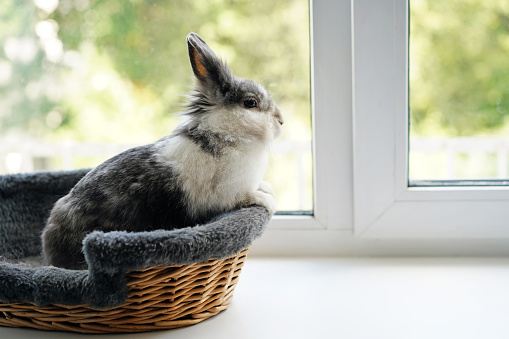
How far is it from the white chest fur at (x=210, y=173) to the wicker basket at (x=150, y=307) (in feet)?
0.44

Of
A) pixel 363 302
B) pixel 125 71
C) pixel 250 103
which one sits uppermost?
pixel 125 71

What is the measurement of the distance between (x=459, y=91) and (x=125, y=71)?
93 centimetres

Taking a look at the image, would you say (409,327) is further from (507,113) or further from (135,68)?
(135,68)

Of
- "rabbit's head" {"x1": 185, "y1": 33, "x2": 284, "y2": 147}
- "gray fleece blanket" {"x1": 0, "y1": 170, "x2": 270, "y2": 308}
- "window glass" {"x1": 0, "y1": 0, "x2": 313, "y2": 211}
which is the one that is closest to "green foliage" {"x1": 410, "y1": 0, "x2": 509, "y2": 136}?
"window glass" {"x1": 0, "y1": 0, "x2": 313, "y2": 211}

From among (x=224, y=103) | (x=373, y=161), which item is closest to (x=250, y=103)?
(x=224, y=103)

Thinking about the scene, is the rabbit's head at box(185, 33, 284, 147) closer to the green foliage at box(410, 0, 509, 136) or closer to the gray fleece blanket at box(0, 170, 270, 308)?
the gray fleece blanket at box(0, 170, 270, 308)

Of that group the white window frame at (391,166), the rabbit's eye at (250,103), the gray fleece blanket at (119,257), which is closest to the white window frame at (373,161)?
the white window frame at (391,166)

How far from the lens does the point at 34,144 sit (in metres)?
1.55

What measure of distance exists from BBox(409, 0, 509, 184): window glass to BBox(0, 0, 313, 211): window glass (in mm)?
287

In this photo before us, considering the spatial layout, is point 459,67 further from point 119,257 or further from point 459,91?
point 119,257

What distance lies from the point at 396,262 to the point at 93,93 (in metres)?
1.02

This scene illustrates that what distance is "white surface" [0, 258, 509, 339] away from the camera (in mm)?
826

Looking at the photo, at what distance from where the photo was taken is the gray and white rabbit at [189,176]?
91 centimetres

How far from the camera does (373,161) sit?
3.89 ft
